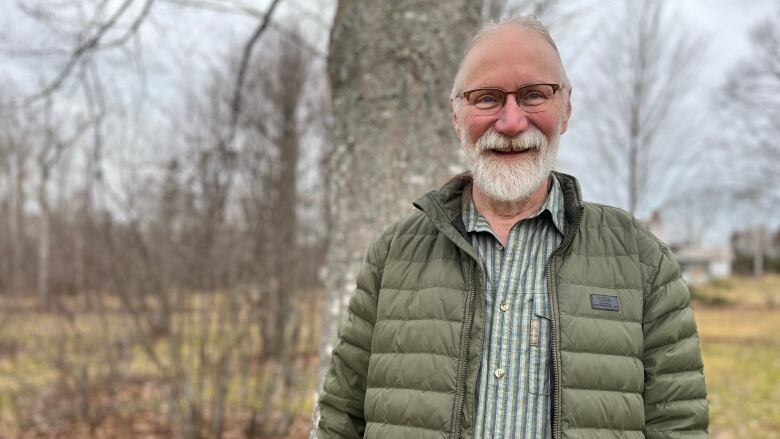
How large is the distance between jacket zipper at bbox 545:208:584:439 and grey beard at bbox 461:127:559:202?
6.6 inches

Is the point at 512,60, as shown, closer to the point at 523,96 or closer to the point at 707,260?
the point at 523,96

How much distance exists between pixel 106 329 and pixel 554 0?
7856mm

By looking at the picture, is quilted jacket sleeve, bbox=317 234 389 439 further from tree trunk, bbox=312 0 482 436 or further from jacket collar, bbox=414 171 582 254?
tree trunk, bbox=312 0 482 436

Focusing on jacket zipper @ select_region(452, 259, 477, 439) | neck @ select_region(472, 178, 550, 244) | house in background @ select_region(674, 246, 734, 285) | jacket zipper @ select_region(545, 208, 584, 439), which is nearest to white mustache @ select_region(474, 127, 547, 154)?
neck @ select_region(472, 178, 550, 244)

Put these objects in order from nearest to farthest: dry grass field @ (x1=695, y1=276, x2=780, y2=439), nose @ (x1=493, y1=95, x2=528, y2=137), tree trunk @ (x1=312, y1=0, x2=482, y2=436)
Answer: nose @ (x1=493, y1=95, x2=528, y2=137), tree trunk @ (x1=312, y1=0, x2=482, y2=436), dry grass field @ (x1=695, y1=276, x2=780, y2=439)

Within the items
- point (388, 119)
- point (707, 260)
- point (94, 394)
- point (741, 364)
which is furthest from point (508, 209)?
point (707, 260)

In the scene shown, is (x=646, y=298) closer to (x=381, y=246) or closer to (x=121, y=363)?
(x=381, y=246)

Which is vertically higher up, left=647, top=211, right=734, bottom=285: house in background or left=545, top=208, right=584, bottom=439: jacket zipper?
left=545, top=208, right=584, bottom=439: jacket zipper

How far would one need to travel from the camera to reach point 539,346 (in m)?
1.76

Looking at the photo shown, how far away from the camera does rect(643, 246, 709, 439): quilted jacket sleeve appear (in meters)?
1.69

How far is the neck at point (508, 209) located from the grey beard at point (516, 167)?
40mm

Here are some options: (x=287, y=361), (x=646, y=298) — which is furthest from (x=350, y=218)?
(x=287, y=361)

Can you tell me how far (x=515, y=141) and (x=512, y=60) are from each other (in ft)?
0.79

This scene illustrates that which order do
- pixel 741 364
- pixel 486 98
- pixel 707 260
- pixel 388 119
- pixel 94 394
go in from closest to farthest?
pixel 486 98, pixel 388 119, pixel 94 394, pixel 741 364, pixel 707 260
